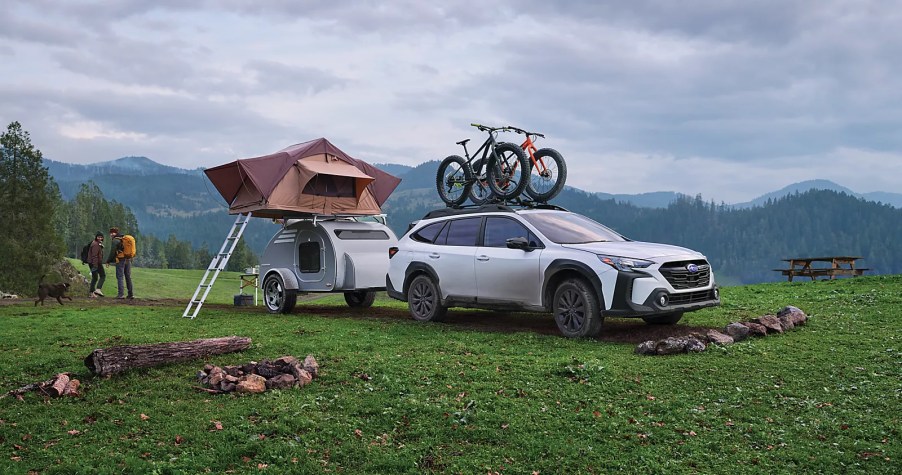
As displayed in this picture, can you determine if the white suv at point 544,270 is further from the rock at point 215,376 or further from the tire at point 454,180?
the rock at point 215,376

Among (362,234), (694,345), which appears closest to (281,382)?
(694,345)

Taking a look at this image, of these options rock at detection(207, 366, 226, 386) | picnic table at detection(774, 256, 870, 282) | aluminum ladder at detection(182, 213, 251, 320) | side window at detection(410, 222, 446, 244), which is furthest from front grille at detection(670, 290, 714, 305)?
picnic table at detection(774, 256, 870, 282)

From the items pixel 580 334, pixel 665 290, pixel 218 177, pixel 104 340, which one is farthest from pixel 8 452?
pixel 218 177

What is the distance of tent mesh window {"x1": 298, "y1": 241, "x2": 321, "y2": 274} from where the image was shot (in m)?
16.4

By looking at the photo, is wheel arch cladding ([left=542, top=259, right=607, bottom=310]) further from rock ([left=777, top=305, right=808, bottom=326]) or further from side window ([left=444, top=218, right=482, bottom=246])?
rock ([left=777, top=305, right=808, bottom=326])

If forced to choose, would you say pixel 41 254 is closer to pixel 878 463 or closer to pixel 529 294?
pixel 529 294

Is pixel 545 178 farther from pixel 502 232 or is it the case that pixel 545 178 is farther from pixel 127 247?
pixel 127 247

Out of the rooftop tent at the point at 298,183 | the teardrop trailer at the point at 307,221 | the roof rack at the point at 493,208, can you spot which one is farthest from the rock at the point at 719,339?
the rooftop tent at the point at 298,183

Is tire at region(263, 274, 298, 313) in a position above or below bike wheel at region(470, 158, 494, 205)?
below

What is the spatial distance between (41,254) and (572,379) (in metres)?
52.8

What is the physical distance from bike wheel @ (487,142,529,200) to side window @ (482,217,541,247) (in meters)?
1.30

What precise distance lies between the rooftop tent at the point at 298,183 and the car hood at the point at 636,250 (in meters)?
7.78

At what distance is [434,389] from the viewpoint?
24.9ft

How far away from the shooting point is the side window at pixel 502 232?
11.5m
